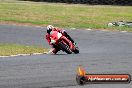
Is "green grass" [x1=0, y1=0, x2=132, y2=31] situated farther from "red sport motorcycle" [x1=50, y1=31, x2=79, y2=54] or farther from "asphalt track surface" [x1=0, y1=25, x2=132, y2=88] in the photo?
"red sport motorcycle" [x1=50, y1=31, x2=79, y2=54]

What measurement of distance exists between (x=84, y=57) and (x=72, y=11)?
74.4ft

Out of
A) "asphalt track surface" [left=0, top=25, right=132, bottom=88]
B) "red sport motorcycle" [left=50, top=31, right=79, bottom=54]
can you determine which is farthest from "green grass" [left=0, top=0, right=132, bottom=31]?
"red sport motorcycle" [left=50, top=31, right=79, bottom=54]

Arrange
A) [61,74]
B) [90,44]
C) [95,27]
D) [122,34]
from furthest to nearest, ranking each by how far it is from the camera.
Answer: [95,27] < [122,34] < [90,44] < [61,74]

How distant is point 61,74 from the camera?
39.6 ft

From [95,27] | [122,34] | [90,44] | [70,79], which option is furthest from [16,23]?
[70,79]

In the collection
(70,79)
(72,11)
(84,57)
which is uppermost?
(70,79)

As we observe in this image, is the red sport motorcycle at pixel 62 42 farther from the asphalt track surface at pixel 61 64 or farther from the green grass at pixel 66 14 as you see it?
the green grass at pixel 66 14

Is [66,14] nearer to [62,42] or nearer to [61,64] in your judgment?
[62,42]

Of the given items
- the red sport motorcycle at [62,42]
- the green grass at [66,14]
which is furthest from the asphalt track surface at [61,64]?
the green grass at [66,14]

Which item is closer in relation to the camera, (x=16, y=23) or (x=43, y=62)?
(x=43, y=62)

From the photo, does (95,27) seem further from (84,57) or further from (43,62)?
(43,62)

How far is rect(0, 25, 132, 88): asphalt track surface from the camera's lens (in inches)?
423

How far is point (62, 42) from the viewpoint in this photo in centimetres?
1834

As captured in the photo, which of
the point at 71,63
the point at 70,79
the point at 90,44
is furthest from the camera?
the point at 90,44
